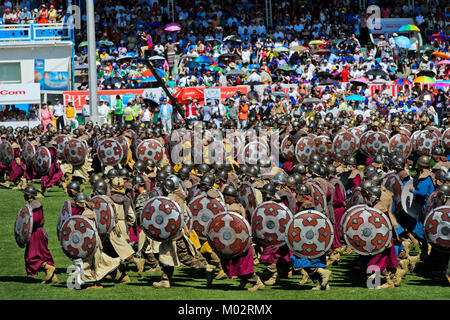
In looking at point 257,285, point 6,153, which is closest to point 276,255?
point 257,285

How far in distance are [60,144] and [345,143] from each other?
680cm

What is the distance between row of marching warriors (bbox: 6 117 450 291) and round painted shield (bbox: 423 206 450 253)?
0.29m

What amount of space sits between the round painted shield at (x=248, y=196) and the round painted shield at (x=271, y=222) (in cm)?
184

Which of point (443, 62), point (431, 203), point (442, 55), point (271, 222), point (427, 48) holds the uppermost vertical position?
point (427, 48)

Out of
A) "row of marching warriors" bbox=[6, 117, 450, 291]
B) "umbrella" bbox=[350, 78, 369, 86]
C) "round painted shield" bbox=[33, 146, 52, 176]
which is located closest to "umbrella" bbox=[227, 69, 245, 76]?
"umbrella" bbox=[350, 78, 369, 86]

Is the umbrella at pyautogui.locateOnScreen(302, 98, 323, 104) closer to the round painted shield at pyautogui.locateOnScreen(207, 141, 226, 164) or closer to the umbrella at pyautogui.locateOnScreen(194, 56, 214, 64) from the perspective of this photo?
the umbrella at pyautogui.locateOnScreen(194, 56, 214, 64)

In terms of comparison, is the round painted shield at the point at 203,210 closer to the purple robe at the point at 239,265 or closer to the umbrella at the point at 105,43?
the purple robe at the point at 239,265

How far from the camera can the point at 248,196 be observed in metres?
14.1

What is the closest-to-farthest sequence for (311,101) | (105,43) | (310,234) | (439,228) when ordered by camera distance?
(310,234) < (439,228) < (311,101) < (105,43)

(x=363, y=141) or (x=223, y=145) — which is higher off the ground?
(x=223, y=145)

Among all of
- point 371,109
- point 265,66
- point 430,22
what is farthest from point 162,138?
point 430,22

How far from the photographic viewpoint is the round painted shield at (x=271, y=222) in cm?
1205

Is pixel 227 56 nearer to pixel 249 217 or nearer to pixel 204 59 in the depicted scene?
pixel 204 59

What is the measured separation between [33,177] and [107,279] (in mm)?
10341
